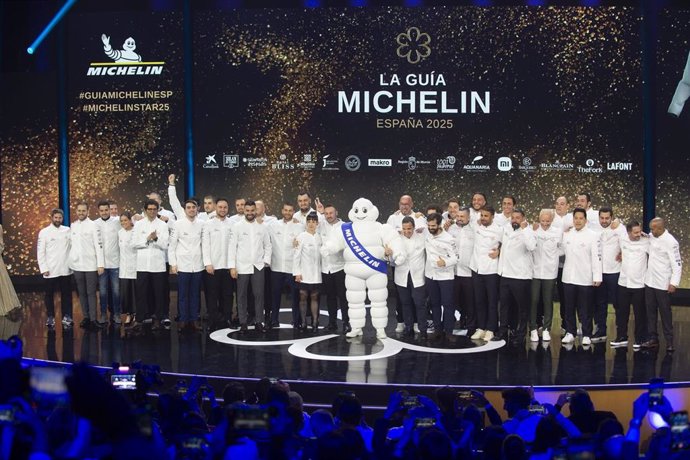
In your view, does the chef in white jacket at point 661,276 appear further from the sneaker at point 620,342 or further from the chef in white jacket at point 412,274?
the chef in white jacket at point 412,274

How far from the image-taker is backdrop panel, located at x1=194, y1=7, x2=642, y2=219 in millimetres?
11828

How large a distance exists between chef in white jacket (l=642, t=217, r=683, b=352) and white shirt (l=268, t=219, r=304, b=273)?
11.8 feet

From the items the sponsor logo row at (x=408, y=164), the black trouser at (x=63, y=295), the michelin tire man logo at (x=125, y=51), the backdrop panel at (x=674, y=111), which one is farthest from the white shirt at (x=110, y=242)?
the backdrop panel at (x=674, y=111)

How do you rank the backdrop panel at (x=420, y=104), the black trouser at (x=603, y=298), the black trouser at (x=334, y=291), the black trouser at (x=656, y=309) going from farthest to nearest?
the backdrop panel at (x=420, y=104), the black trouser at (x=334, y=291), the black trouser at (x=603, y=298), the black trouser at (x=656, y=309)

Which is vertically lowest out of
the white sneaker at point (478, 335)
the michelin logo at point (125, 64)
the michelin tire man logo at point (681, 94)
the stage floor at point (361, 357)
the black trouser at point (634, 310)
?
the stage floor at point (361, 357)

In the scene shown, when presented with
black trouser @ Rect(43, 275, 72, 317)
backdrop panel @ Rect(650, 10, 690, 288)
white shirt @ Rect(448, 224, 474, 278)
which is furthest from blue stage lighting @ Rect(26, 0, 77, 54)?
backdrop panel @ Rect(650, 10, 690, 288)

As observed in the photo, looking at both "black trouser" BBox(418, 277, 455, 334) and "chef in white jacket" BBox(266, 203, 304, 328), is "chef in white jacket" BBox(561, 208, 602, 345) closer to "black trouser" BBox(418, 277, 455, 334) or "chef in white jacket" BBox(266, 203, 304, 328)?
"black trouser" BBox(418, 277, 455, 334)

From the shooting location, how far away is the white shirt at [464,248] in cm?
882

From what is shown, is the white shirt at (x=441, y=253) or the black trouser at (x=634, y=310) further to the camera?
the white shirt at (x=441, y=253)

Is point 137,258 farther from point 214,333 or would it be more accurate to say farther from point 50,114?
point 50,114

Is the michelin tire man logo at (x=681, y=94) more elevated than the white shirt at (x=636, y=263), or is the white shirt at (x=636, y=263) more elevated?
the michelin tire man logo at (x=681, y=94)

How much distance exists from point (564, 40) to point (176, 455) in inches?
384

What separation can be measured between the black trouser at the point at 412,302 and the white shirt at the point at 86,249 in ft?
Result: 10.8

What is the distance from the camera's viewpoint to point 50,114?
12.5 m
